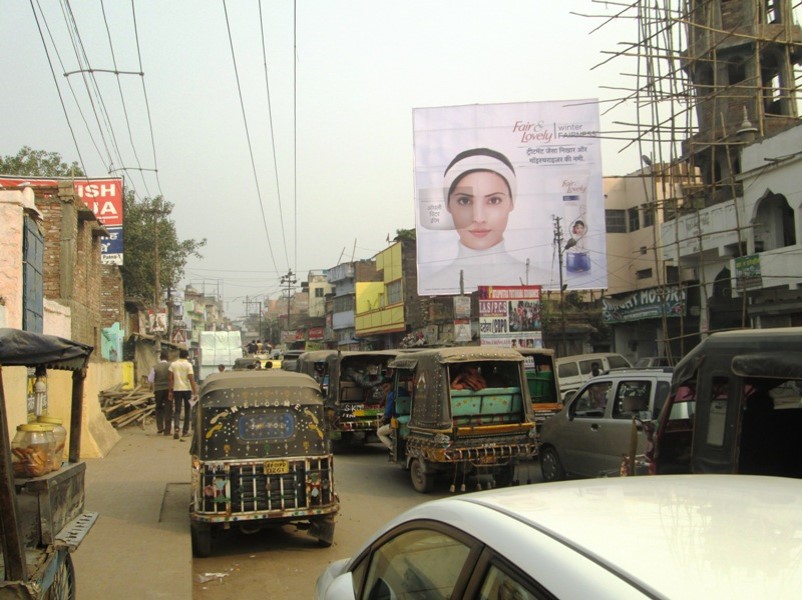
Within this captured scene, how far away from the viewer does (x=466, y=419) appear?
1045 centimetres

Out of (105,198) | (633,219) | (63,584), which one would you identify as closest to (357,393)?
(63,584)

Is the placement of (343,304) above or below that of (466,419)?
above

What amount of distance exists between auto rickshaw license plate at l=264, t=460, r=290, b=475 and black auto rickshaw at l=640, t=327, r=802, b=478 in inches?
160

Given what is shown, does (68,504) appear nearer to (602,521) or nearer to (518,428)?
(602,521)

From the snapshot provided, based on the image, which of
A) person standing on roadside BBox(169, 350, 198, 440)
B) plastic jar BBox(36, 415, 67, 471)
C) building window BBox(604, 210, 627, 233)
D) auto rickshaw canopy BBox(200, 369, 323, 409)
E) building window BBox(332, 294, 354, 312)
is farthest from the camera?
→ building window BBox(332, 294, 354, 312)

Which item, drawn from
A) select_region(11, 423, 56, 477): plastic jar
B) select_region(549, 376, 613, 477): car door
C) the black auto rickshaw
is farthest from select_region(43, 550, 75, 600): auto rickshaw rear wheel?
select_region(549, 376, 613, 477): car door

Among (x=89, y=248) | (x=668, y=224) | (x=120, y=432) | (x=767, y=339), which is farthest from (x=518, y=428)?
(x=668, y=224)

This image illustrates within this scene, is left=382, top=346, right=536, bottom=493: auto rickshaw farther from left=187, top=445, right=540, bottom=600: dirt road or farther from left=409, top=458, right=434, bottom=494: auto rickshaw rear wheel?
left=187, top=445, right=540, bottom=600: dirt road

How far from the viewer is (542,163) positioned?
38.4 meters

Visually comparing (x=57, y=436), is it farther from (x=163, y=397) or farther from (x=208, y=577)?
(x=163, y=397)

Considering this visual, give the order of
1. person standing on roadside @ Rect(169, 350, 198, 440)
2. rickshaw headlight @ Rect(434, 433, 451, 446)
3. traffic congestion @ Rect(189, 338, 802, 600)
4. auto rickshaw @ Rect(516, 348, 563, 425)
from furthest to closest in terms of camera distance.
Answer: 1. person standing on roadside @ Rect(169, 350, 198, 440)
2. auto rickshaw @ Rect(516, 348, 563, 425)
3. rickshaw headlight @ Rect(434, 433, 451, 446)
4. traffic congestion @ Rect(189, 338, 802, 600)

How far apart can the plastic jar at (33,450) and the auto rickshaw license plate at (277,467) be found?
9.09ft

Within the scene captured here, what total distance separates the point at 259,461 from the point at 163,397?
10.3 meters

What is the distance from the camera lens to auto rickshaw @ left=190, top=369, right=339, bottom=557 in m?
7.22
